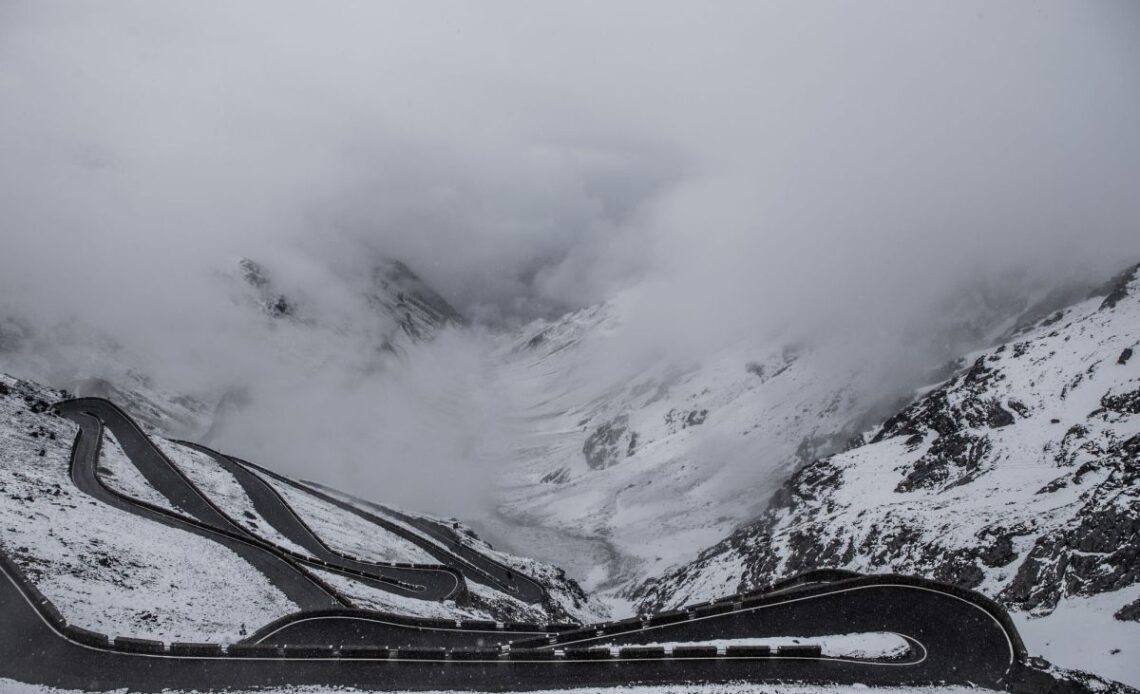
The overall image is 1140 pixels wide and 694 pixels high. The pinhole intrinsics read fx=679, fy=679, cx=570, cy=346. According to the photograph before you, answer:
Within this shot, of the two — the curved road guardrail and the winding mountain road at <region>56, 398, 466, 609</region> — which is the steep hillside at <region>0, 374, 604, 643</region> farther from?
the curved road guardrail

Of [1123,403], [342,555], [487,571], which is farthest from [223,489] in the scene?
[1123,403]

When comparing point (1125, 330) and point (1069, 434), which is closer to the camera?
point (1069, 434)

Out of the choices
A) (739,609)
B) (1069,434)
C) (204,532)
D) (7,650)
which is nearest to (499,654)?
(739,609)

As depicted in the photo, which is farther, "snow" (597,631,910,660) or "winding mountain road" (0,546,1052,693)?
"snow" (597,631,910,660)

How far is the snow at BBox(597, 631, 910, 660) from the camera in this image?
113 feet

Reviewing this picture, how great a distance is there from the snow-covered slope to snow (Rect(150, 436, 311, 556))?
68805 mm

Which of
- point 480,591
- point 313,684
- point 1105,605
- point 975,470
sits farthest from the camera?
point 975,470

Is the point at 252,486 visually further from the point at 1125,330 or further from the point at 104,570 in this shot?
the point at 1125,330

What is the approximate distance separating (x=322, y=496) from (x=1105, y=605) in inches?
4009

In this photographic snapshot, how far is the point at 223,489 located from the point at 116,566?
3826 cm

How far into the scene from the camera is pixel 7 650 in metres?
33.7

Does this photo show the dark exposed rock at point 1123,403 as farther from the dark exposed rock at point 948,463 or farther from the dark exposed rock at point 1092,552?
the dark exposed rock at point 1092,552

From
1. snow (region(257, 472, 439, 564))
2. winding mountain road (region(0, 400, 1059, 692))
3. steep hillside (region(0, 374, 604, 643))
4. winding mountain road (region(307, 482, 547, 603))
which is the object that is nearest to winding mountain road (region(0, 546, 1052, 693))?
winding mountain road (region(0, 400, 1059, 692))

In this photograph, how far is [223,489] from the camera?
8269 centimetres
